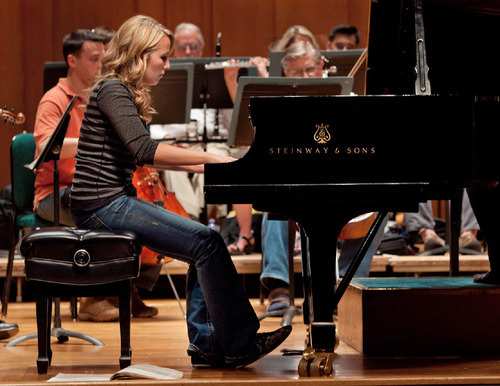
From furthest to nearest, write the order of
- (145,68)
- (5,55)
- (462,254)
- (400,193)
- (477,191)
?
(5,55) < (462,254) < (477,191) < (145,68) < (400,193)

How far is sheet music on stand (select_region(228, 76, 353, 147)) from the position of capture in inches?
133

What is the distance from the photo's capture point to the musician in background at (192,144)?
16.9 feet

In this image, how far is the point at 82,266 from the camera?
251 cm

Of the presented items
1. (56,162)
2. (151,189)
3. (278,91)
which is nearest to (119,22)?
(151,189)

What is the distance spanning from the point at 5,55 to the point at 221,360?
4.38m

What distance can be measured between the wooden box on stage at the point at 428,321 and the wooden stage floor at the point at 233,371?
0.08 m

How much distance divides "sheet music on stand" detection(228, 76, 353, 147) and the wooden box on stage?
3.28ft

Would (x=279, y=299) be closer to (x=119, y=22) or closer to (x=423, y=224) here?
(x=423, y=224)

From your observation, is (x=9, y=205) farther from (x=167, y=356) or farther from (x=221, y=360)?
(x=221, y=360)

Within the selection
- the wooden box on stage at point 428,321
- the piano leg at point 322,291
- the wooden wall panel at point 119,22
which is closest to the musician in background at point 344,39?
the wooden wall panel at point 119,22

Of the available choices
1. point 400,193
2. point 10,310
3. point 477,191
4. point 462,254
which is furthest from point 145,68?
point 462,254

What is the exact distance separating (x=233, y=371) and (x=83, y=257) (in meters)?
0.63

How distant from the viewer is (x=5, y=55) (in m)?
6.20

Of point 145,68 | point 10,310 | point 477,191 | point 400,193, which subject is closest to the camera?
point 400,193
